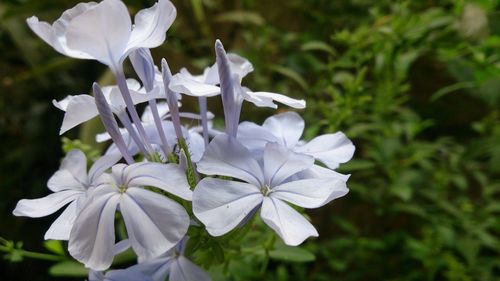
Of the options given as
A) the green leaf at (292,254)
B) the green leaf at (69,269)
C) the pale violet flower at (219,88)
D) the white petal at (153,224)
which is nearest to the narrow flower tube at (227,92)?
the pale violet flower at (219,88)

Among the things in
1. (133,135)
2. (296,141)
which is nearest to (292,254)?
(296,141)

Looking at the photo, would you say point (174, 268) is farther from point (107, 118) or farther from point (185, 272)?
point (107, 118)

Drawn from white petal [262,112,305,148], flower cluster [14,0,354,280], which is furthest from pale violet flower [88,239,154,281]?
white petal [262,112,305,148]

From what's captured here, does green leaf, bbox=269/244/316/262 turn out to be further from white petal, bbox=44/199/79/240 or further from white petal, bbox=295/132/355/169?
white petal, bbox=44/199/79/240

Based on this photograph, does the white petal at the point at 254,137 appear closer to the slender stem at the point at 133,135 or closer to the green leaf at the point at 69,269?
the slender stem at the point at 133,135

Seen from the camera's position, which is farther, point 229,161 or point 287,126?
point 287,126

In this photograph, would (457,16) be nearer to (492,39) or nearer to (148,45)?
(492,39)
